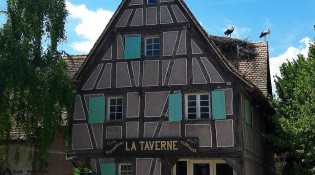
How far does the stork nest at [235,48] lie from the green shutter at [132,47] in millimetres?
5673

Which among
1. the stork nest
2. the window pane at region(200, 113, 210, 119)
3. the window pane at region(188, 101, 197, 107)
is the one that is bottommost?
the window pane at region(200, 113, 210, 119)

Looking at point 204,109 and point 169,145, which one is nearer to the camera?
point 169,145

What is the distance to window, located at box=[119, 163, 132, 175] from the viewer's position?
18016 mm

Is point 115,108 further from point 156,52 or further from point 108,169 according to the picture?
point 156,52

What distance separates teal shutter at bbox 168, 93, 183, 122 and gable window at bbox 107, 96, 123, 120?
2.20m

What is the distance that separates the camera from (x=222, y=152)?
55.1ft

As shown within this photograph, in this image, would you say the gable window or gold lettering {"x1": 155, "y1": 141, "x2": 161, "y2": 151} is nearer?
gold lettering {"x1": 155, "y1": 141, "x2": 161, "y2": 151}

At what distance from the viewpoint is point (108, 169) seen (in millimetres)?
18094

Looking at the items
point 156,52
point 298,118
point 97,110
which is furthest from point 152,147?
point 298,118

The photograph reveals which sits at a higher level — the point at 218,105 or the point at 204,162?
the point at 218,105

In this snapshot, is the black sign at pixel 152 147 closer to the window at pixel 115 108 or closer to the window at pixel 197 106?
the window at pixel 197 106

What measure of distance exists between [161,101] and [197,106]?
57.9 inches

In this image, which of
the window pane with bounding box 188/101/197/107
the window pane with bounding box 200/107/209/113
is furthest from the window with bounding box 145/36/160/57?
the window pane with bounding box 200/107/209/113

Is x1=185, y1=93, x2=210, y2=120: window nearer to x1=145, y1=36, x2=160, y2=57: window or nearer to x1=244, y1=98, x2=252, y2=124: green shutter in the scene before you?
x1=244, y1=98, x2=252, y2=124: green shutter
